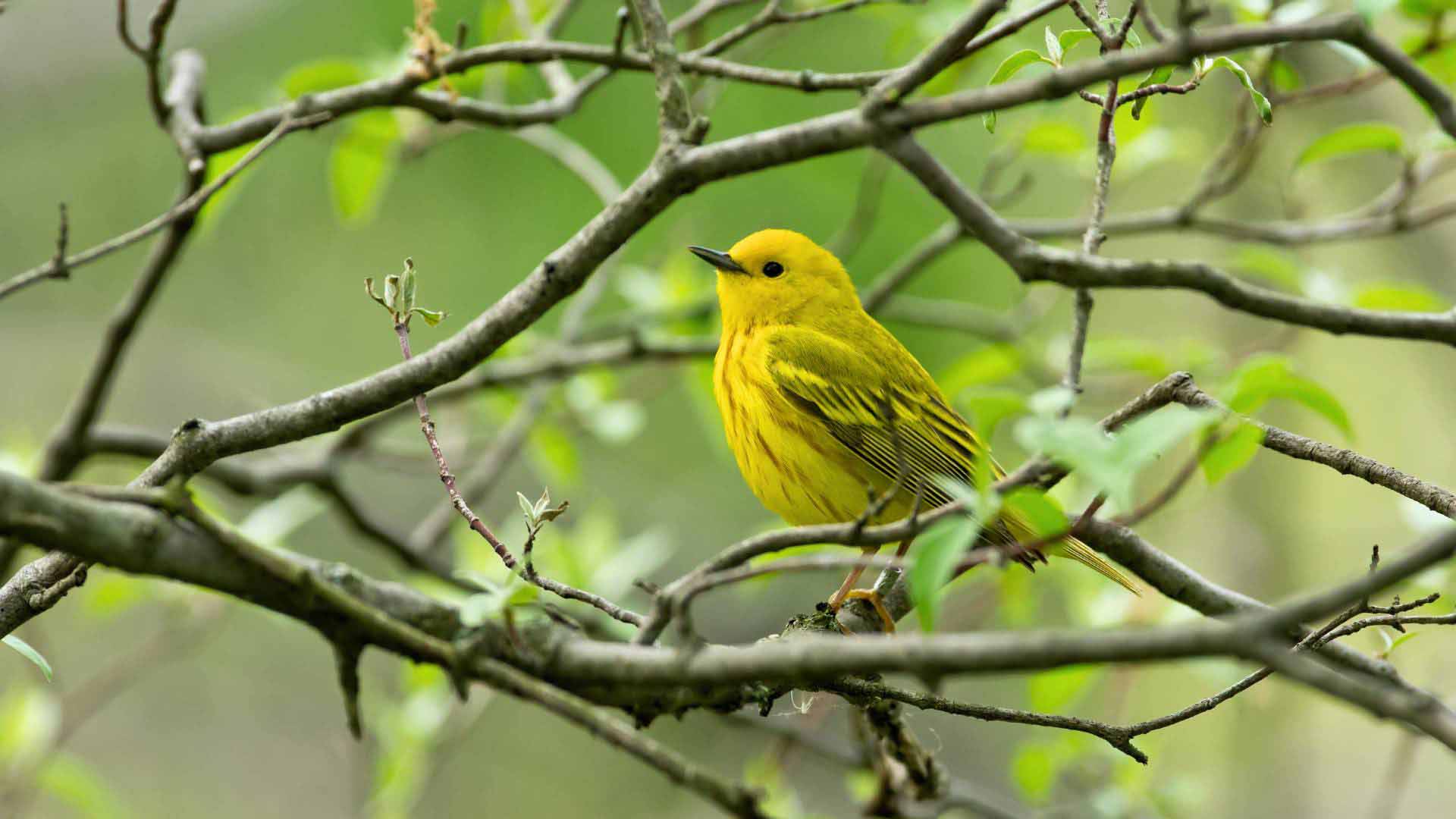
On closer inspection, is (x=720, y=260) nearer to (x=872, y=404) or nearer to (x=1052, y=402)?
(x=872, y=404)

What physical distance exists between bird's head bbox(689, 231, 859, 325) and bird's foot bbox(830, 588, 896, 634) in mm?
1509

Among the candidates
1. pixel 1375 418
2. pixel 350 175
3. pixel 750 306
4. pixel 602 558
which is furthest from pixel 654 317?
pixel 1375 418

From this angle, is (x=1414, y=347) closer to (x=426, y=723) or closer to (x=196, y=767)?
(x=426, y=723)

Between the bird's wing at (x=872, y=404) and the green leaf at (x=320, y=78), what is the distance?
4.88ft

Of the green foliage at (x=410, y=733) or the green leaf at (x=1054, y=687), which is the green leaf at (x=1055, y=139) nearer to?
the green leaf at (x=1054, y=687)

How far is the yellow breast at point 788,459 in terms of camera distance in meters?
3.70

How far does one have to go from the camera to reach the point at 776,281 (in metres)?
4.48

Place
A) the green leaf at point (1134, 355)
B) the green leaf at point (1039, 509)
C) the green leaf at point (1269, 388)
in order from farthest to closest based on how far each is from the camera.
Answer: the green leaf at point (1134, 355) < the green leaf at point (1269, 388) < the green leaf at point (1039, 509)

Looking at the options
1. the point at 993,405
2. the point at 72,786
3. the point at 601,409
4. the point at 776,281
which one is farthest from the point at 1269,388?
the point at 72,786

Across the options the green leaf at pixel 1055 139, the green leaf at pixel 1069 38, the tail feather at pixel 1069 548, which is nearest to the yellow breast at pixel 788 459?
the tail feather at pixel 1069 548

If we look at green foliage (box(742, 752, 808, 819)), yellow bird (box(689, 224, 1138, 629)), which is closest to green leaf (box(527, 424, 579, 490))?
yellow bird (box(689, 224, 1138, 629))

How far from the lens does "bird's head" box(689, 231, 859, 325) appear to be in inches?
174

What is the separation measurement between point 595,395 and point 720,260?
771 mm

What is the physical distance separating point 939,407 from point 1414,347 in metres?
3.43
